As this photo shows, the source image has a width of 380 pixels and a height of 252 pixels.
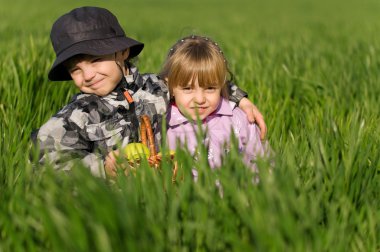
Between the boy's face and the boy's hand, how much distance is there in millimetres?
669

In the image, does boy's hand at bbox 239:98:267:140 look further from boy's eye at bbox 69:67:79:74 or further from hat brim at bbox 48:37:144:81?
boy's eye at bbox 69:67:79:74

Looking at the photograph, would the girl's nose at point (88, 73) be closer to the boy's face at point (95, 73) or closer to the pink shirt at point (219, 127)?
the boy's face at point (95, 73)

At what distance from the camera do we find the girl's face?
2.63 metres

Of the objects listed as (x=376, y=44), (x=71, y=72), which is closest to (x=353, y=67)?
(x=376, y=44)

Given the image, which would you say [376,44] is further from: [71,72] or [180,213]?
[180,213]

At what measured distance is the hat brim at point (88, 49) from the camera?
94.3 inches

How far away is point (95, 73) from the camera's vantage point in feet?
8.09

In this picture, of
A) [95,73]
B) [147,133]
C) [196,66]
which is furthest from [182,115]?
[95,73]

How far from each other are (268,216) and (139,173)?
48 centimetres

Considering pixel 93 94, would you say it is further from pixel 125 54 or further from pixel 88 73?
pixel 125 54

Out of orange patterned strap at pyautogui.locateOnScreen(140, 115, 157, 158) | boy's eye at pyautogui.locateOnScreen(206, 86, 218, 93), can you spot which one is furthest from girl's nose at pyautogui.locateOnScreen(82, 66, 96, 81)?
boy's eye at pyautogui.locateOnScreen(206, 86, 218, 93)

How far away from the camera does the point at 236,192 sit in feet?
4.78

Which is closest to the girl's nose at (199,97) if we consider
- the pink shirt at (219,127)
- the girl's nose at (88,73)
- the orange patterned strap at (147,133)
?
the pink shirt at (219,127)

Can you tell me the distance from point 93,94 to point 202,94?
1.58 feet
